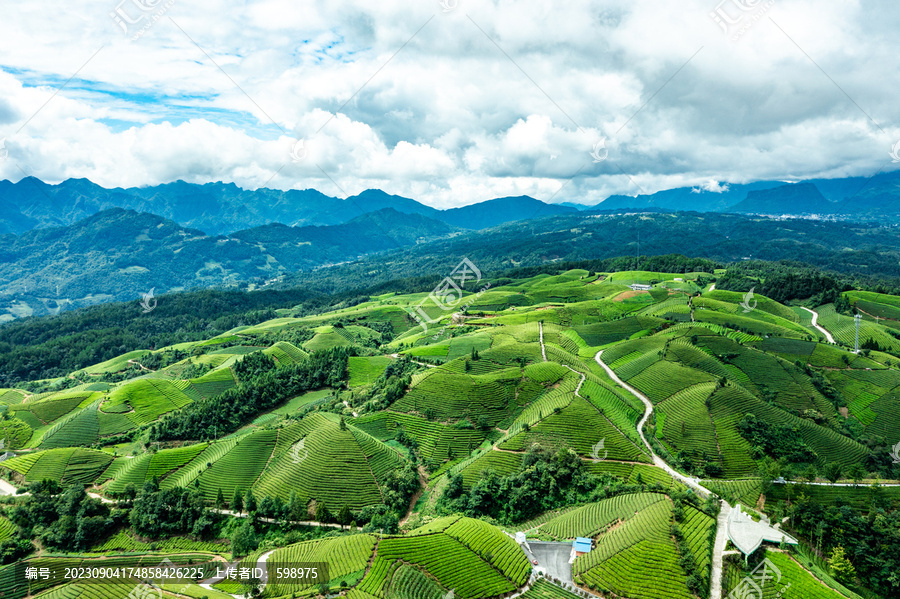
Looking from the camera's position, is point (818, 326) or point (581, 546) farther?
point (818, 326)

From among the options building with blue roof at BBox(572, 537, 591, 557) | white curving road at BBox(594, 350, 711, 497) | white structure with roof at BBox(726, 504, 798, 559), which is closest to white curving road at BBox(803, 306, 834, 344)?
white curving road at BBox(594, 350, 711, 497)

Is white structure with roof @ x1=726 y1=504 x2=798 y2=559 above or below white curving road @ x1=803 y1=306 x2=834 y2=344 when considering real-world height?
below

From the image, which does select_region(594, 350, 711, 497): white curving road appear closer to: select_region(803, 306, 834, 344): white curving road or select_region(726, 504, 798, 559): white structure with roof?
select_region(726, 504, 798, 559): white structure with roof

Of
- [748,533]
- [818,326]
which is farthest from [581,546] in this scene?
[818,326]

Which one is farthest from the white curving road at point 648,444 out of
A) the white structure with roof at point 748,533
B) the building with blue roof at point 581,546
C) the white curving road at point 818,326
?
the white curving road at point 818,326

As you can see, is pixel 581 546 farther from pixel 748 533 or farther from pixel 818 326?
pixel 818 326

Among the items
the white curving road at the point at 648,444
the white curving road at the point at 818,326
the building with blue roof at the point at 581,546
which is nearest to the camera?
the building with blue roof at the point at 581,546

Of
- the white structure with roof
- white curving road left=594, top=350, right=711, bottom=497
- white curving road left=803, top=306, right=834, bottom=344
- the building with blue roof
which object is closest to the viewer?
the white structure with roof

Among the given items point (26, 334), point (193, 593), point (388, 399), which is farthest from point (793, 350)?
point (26, 334)

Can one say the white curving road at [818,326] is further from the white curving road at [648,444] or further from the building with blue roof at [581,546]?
the building with blue roof at [581,546]

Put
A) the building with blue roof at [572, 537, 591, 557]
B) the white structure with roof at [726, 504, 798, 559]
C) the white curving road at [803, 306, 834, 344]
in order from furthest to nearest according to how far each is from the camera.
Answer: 1. the white curving road at [803, 306, 834, 344]
2. the building with blue roof at [572, 537, 591, 557]
3. the white structure with roof at [726, 504, 798, 559]

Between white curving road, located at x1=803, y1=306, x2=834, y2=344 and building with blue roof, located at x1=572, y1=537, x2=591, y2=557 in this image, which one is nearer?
building with blue roof, located at x1=572, y1=537, x2=591, y2=557
